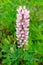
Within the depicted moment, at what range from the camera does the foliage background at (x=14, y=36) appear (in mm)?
2436

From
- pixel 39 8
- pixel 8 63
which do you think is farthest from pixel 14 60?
pixel 39 8

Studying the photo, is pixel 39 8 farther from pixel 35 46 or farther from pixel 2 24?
pixel 35 46

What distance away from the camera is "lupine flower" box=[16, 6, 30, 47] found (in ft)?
6.88

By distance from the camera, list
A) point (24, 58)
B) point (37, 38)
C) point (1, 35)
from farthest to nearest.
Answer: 1. point (1, 35)
2. point (37, 38)
3. point (24, 58)

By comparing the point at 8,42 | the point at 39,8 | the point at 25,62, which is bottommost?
the point at 25,62

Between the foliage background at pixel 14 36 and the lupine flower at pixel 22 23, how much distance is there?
184 millimetres

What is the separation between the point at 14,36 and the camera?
284 centimetres

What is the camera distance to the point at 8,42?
2.69 metres

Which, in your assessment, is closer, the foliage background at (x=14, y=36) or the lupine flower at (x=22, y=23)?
the lupine flower at (x=22, y=23)

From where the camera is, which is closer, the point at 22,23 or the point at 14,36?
the point at 22,23

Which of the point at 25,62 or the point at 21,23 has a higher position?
the point at 21,23

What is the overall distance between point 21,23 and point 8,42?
0.61 metres

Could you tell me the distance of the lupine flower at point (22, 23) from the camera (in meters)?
2.10

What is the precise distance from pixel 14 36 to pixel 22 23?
2.42 feet
